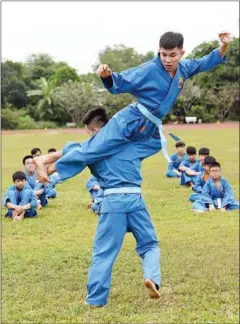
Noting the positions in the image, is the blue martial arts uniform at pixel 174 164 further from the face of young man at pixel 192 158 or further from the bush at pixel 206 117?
the bush at pixel 206 117

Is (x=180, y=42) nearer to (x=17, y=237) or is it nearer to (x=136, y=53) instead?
(x=17, y=237)

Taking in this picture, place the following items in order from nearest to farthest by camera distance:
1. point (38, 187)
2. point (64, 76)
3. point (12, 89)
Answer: point (38, 187) < point (12, 89) < point (64, 76)

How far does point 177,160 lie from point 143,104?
8.24 m

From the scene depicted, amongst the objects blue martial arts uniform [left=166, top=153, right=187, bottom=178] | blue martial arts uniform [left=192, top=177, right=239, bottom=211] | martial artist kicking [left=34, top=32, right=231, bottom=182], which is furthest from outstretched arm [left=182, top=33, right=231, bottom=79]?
blue martial arts uniform [left=166, top=153, right=187, bottom=178]

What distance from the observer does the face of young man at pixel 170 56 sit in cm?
385

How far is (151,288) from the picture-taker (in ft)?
13.2

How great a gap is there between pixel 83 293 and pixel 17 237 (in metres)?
2.44

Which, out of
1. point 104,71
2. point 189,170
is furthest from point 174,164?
point 104,71

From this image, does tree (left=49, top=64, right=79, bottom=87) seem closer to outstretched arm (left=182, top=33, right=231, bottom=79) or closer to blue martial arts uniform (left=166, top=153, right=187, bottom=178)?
blue martial arts uniform (left=166, top=153, right=187, bottom=178)

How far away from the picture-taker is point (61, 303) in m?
4.10

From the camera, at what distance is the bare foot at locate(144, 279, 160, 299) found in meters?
4.00

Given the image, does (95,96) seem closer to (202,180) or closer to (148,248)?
(202,180)

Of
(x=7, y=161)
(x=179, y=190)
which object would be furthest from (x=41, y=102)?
(x=179, y=190)

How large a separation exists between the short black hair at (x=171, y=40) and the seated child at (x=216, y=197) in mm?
4483
